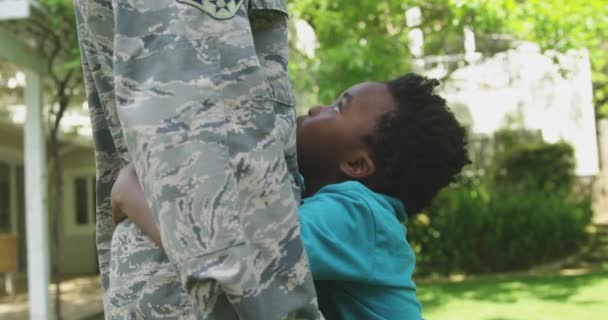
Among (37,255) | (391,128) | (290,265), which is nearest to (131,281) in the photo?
(290,265)

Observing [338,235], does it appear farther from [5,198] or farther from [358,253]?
[5,198]

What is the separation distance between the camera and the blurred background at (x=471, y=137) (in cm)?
826

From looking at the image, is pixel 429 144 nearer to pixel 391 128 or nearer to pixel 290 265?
pixel 391 128

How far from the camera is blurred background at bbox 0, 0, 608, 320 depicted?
8.26 m

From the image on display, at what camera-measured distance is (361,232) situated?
1262mm

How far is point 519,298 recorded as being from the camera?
940cm

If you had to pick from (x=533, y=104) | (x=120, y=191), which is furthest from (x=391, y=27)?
(x=120, y=191)

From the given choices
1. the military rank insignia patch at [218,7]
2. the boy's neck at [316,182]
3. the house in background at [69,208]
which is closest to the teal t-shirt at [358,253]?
the boy's neck at [316,182]

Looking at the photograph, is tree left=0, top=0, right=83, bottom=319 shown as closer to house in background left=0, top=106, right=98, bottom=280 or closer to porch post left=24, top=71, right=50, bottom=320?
porch post left=24, top=71, right=50, bottom=320

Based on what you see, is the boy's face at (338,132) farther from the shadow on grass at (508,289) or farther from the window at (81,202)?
the window at (81,202)

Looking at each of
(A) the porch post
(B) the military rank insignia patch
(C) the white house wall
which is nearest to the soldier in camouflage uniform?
(B) the military rank insignia patch

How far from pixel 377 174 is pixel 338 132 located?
11cm

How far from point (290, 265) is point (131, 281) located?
0.81 ft

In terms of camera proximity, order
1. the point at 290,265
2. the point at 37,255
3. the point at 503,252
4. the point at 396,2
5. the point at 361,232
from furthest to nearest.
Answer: the point at 503,252 → the point at 396,2 → the point at 37,255 → the point at 361,232 → the point at 290,265
